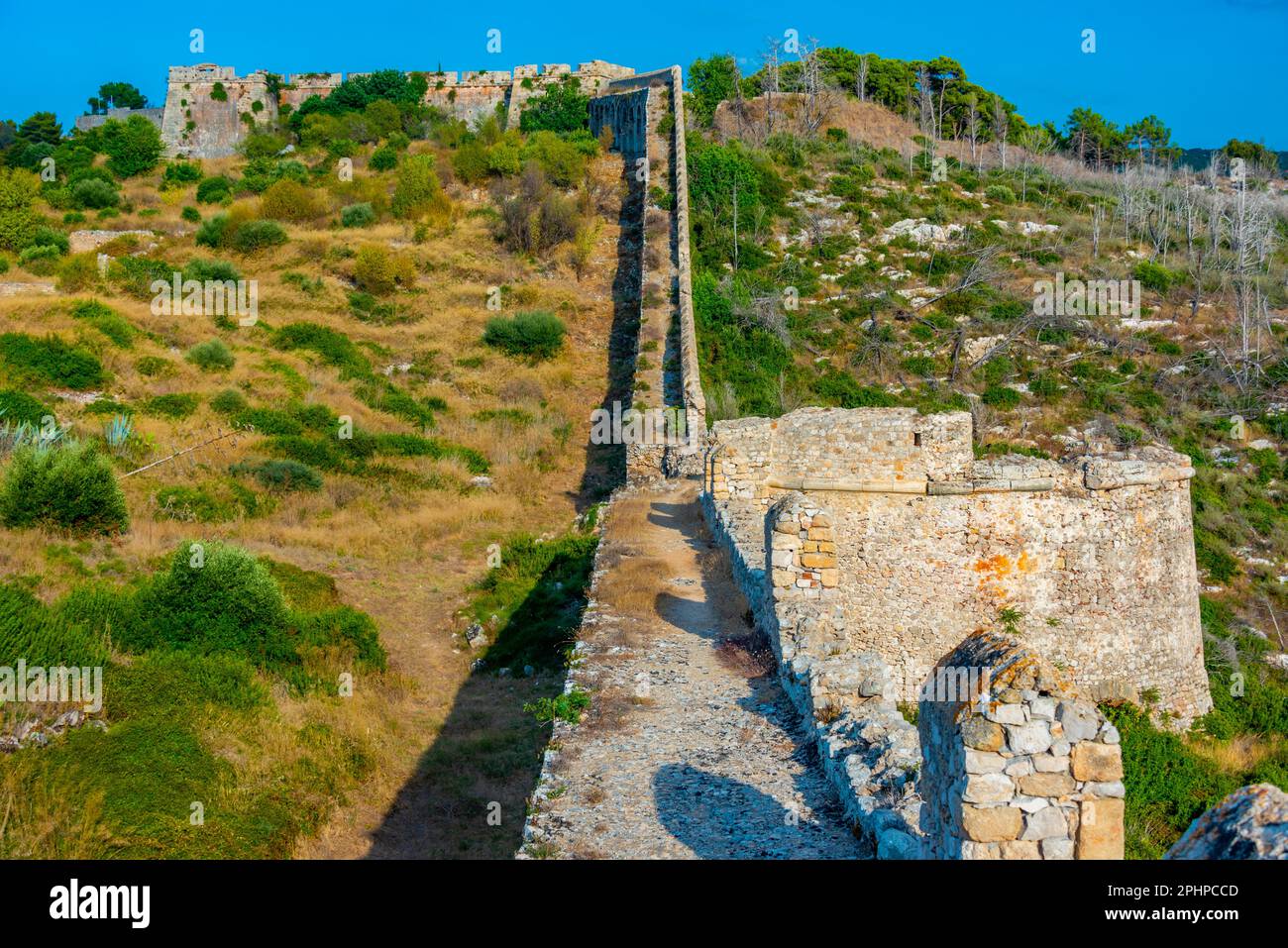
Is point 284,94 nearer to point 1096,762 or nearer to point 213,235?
point 213,235

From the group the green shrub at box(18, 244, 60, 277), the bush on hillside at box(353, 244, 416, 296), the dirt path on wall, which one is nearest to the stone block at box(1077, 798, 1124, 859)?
the dirt path on wall

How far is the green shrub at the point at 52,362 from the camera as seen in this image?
21.9 meters

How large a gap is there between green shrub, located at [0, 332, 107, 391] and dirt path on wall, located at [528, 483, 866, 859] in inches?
589

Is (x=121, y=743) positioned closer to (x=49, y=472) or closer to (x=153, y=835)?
(x=153, y=835)

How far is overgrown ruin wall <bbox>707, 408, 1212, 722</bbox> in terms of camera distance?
12.6 metres

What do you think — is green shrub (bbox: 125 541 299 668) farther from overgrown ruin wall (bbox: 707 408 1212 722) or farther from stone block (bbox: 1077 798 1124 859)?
stone block (bbox: 1077 798 1124 859)

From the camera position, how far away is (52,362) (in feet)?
73.1

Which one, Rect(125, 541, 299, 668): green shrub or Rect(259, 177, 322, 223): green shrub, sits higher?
Rect(259, 177, 322, 223): green shrub

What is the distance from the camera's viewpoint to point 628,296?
1282 inches

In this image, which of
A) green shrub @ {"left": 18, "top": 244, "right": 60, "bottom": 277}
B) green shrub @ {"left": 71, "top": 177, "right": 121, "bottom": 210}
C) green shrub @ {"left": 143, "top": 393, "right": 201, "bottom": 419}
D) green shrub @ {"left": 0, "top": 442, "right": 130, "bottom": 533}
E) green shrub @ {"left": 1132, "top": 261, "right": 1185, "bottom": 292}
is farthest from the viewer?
green shrub @ {"left": 71, "top": 177, "right": 121, "bottom": 210}

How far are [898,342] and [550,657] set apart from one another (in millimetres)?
18807

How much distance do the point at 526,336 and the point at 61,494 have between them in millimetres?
15274

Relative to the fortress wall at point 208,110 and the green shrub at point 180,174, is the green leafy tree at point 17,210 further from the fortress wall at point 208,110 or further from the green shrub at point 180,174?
the fortress wall at point 208,110

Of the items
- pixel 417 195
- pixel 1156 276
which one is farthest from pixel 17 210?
pixel 1156 276
